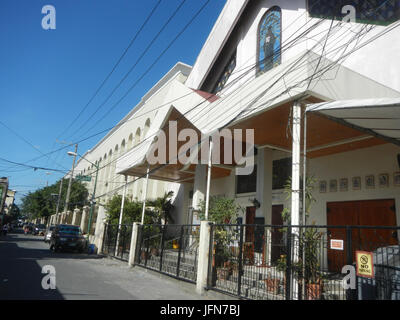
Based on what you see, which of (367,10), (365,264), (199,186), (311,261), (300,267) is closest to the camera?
(365,264)

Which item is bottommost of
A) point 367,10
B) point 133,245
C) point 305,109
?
point 133,245

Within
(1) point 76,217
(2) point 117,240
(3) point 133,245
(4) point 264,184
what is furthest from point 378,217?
(1) point 76,217

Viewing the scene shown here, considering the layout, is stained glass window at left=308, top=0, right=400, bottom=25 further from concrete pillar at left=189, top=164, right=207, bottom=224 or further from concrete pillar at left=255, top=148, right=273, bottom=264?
concrete pillar at left=189, top=164, right=207, bottom=224

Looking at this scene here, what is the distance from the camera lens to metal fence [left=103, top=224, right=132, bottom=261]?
45.6ft

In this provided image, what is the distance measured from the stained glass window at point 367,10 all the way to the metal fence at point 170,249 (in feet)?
30.4

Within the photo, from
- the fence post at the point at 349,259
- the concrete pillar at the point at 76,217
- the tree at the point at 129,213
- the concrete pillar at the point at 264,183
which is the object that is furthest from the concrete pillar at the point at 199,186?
the concrete pillar at the point at 76,217

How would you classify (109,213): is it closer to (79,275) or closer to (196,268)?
(79,275)

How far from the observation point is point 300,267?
582 cm

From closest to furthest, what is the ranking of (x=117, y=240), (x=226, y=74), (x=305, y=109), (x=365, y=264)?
(x=365, y=264)
(x=305, y=109)
(x=117, y=240)
(x=226, y=74)

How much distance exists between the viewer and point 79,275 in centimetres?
924

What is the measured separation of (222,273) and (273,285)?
1743 millimetres

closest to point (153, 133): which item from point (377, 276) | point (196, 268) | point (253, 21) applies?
point (196, 268)

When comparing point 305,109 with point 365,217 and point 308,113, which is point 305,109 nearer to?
point 308,113
